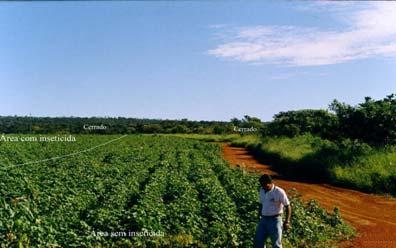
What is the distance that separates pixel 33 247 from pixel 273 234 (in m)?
3.86

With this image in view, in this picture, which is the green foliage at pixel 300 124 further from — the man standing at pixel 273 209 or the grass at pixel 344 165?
the man standing at pixel 273 209

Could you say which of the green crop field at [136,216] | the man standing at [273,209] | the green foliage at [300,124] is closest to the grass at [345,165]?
the green crop field at [136,216]

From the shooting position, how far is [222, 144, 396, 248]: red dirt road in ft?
43.1

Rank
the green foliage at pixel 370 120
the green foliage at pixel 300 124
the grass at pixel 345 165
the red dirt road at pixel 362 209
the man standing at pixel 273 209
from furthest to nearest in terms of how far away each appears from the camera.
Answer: the green foliage at pixel 300 124
the green foliage at pixel 370 120
the grass at pixel 345 165
the red dirt road at pixel 362 209
the man standing at pixel 273 209

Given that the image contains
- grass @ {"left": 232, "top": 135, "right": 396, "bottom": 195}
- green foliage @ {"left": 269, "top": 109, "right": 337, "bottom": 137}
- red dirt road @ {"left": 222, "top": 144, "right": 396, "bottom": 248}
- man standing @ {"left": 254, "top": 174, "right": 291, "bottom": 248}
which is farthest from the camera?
green foliage @ {"left": 269, "top": 109, "right": 337, "bottom": 137}

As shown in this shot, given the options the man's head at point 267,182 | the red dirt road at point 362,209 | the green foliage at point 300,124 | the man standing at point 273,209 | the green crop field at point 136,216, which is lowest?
the red dirt road at point 362,209

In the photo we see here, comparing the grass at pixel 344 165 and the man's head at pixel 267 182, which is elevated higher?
the man's head at pixel 267 182

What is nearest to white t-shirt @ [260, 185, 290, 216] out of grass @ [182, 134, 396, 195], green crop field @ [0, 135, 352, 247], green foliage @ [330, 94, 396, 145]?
green crop field @ [0, 135, 352, 247]

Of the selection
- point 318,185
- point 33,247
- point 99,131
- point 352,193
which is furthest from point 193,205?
point 99,131

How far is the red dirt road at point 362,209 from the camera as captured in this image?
13.2m

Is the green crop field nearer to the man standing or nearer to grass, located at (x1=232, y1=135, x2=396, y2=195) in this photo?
the man standing

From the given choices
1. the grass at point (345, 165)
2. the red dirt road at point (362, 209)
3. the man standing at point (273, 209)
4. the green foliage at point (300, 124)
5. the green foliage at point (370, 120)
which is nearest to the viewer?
the man standing at point (273, 209)

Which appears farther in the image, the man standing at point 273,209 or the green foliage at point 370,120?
the green foliage at point 370,120

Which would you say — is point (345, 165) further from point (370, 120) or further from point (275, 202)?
point (275, 202)
